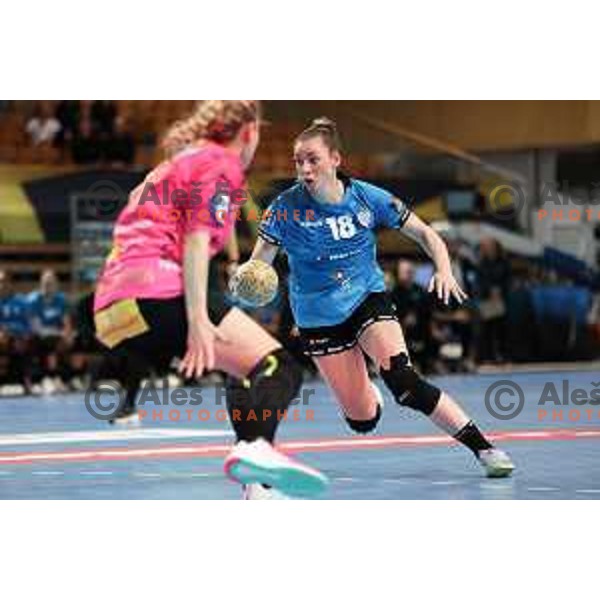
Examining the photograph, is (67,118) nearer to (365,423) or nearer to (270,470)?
(365,423)

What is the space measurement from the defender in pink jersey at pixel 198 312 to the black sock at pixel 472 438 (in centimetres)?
227

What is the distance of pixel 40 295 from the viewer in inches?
673

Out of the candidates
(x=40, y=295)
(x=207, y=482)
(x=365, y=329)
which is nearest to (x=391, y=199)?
(x=365, y=329)

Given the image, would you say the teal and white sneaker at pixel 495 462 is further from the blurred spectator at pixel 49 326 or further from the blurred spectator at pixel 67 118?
the blurred spectator at pixel 67 118

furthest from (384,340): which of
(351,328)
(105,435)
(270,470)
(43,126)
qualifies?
(43,126)

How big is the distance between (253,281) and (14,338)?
882 centimetres

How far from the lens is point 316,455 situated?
1057 centimetres

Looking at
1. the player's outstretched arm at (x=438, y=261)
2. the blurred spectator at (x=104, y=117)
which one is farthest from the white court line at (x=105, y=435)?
the blurred spectator at (x=104, y=117)

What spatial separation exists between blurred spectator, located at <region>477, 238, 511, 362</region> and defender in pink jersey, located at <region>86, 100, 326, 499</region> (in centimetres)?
1330

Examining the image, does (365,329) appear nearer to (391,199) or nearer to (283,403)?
(391,199)

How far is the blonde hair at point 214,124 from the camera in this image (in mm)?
6867

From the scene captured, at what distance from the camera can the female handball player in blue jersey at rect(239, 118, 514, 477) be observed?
857 centimetres

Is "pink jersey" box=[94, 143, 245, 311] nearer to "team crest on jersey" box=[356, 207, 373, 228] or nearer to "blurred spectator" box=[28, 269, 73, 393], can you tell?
"team crest on jersey" box=[356, 207, 373, 228]
